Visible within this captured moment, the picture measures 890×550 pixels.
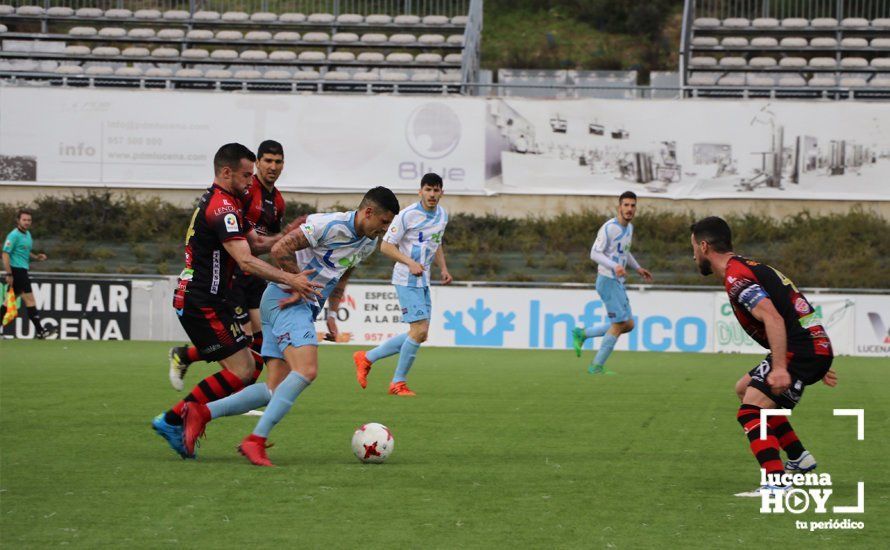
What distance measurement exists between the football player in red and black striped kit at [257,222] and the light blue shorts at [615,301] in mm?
6865

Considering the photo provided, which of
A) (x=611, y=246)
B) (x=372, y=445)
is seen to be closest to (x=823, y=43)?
(x=611, y=246)

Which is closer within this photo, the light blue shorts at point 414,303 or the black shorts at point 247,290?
the black shorts at point 247,290

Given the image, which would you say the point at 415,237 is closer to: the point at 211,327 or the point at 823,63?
the point at 211,327

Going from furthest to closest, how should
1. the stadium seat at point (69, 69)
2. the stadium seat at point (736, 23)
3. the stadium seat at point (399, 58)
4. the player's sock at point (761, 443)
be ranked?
the stadium seat at point (736, 23), the stadium seat at point (399, 58), the stadium seat at point (69, 69), the player's sock at point (761, 443)

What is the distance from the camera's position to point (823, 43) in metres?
35.2

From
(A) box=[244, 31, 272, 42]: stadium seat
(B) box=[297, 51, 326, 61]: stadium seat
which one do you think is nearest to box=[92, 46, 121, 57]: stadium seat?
(A) box=[244, 31, 272, 42]: stadium seat

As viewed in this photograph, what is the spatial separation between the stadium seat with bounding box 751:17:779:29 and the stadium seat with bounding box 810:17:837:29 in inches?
44.2

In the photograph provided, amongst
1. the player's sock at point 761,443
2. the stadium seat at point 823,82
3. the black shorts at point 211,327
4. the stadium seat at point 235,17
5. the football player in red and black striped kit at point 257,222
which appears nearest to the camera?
the player's sock at point 761,443

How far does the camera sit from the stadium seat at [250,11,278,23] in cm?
3712

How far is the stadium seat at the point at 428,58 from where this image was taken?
35.2 m

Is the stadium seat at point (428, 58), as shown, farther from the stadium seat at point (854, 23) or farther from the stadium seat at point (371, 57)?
the stadium seat at point (854, 23)

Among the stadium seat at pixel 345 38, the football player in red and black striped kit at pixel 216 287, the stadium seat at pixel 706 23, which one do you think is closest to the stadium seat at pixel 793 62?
the stadium seat at pixel 706 23

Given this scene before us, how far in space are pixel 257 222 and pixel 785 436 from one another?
16.1 ft

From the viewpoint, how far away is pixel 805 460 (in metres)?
6.88
